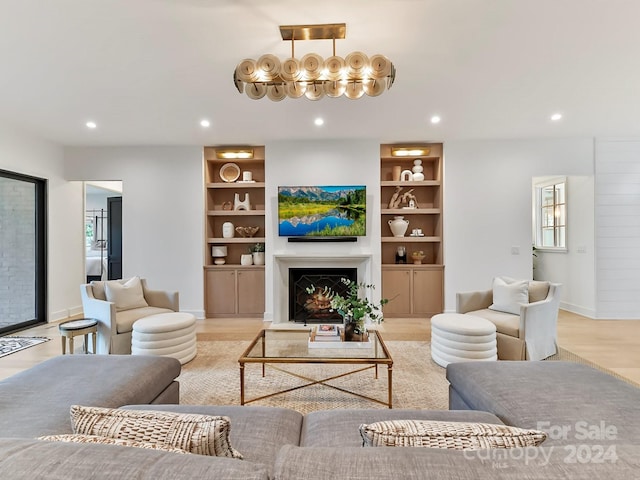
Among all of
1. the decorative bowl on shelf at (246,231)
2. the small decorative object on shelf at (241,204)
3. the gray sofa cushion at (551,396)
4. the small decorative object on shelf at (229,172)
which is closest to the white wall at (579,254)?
the gray sofa cushion at (551,396)

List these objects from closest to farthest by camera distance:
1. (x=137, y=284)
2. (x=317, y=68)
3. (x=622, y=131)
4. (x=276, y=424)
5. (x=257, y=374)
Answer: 1. (x=276, y=424)
2. (x=317, y=68)
3. (x=257, y=374)
4. (x=137, y=284)
5. (x=622, y=131)

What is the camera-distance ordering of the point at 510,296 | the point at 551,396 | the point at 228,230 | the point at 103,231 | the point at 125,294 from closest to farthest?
the point at 551,396, the point at 510,296, the point at 125,294, the point at 228,230, the point at 103,231

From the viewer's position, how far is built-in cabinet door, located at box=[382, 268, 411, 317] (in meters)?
5.17

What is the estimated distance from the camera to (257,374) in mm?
3006

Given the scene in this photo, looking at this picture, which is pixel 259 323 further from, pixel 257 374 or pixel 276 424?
pixel 276 424

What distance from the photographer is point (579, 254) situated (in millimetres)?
5324

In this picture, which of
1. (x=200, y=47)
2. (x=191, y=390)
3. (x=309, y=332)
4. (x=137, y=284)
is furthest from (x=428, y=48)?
(x=137, y=284)

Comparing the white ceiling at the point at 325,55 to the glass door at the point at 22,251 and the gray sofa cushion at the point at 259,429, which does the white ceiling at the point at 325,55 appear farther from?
the gray sofa cushion at the point at 259,429

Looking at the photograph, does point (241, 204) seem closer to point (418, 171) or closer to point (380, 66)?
point (418, 171)

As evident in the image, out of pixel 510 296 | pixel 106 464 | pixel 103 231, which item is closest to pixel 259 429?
pixel 106 464

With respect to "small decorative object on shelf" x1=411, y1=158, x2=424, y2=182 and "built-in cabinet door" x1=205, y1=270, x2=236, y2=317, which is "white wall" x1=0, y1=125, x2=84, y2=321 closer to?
"built-in cabinet door" x1=205, y1=270, x2=236, y2=317

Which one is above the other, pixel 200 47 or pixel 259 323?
pixel 200 47

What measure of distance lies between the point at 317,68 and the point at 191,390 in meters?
2.65

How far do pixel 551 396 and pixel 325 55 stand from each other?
2770 millimetres
